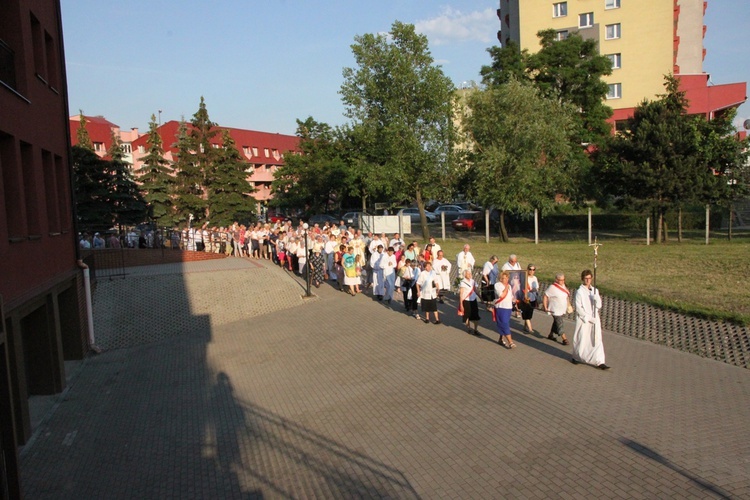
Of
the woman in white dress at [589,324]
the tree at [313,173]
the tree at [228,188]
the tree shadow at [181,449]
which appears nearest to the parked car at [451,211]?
the tree at [313,173]

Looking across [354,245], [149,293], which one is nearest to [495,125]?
[354,245]

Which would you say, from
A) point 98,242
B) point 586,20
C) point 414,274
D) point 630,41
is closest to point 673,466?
point 414,274

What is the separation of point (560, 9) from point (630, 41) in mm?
6638

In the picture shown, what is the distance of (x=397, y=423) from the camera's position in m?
8.48

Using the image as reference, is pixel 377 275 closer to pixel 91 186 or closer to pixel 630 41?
pixel 91 186

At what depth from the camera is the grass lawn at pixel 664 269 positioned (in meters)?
12.8

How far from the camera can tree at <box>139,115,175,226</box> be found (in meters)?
39.6

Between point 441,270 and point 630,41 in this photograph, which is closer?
point 441,270

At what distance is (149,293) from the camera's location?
59.9 ft

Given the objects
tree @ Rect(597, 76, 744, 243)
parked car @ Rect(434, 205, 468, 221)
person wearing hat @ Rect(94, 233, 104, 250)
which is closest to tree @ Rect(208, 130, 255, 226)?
person wearing hat @ Rect(94, 233, 104, 250)

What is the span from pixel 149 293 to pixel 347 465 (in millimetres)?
12919

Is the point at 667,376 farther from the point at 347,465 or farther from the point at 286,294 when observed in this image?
the point at 286,294

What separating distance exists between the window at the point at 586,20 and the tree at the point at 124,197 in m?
39.9

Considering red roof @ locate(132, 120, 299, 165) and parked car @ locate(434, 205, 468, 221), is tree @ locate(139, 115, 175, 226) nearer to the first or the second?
parked car @ locate(434, 205, 468, 221)
